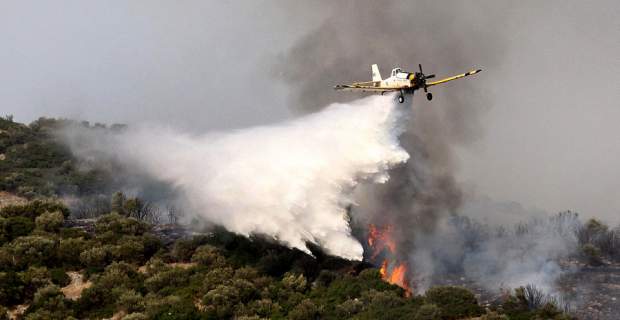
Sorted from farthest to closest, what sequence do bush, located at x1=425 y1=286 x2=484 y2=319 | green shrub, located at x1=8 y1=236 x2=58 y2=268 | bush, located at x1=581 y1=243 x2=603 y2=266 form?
bush, located at x1=581 y1=243 x2=603 y2=266 → green shrub, located at x1=8 y1=236 x2=58 y2=268 → bush, located at x1=425 y1=286 x2=484 y2=319

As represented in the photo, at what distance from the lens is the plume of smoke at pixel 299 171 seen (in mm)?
47188

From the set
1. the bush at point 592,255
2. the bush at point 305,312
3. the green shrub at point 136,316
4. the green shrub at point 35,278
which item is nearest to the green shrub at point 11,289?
the green shrub at point 35,278

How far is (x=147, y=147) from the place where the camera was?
68.2 metres

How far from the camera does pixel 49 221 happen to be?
53969 mm

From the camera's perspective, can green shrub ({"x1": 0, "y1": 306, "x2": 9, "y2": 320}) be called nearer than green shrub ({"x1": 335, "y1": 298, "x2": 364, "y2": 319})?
Yes

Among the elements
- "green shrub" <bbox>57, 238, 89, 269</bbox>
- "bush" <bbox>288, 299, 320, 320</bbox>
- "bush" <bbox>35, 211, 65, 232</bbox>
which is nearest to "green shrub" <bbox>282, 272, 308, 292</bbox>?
"bush" <bbox>288, 299, 320, 320</bbox>

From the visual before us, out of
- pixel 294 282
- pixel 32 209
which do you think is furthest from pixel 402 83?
pixel 32 209

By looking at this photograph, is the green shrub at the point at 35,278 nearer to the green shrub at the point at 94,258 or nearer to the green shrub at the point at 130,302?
the green shrub at the point at 94,258

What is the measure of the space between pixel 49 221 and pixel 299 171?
72.4ft

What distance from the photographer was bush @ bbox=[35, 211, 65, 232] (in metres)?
53.5

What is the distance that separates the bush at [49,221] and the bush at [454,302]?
3101 cm

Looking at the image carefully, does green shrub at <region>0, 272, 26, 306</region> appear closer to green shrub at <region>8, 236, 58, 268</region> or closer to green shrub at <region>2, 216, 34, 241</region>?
green shrub at <region>8, 236, 58, 268</region>

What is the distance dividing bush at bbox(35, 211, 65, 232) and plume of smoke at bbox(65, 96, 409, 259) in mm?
10526

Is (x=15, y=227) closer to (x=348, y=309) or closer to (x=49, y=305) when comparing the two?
(x=49, y=305)
